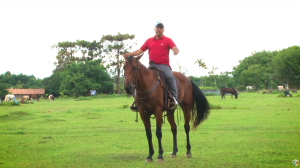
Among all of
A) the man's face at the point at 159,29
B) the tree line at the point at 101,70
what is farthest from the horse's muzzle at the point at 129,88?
the tree line at the point at 101,70

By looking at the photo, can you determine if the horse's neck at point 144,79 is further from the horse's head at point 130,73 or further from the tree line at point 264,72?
the tree line at point 264,72

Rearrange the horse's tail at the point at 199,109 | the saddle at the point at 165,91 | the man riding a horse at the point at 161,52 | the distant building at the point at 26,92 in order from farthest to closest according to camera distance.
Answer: the distant building at the point at 26,92
the horse's tail at the point at 199,109
the man riding a horse at the point at 161,52
the saddle at the point at 165,91

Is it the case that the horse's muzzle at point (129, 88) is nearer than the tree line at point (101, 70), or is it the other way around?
the horse's muzzle at point (129, 88)

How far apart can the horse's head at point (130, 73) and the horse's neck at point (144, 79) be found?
0.54 ft

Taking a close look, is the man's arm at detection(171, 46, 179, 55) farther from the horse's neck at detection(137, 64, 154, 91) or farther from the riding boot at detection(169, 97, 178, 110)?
the riding boot at detection(169, 97, 178, 110)

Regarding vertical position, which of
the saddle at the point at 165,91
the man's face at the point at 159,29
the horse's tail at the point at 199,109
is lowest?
the horse's tail at the point at 199,109

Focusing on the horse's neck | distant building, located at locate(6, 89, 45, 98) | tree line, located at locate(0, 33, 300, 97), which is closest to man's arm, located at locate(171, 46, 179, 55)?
the horse's neck

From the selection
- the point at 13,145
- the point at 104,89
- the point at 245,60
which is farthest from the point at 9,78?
the point at 13,145

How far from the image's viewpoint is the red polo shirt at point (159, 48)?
23.5ft

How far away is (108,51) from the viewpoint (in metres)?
71.9

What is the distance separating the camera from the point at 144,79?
6.60 m

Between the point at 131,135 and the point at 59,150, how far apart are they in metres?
3.16

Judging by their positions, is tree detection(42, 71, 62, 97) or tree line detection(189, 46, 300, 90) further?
tree detection(42, 71, 62, 97)

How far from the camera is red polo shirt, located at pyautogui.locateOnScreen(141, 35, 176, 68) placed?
718 cm
